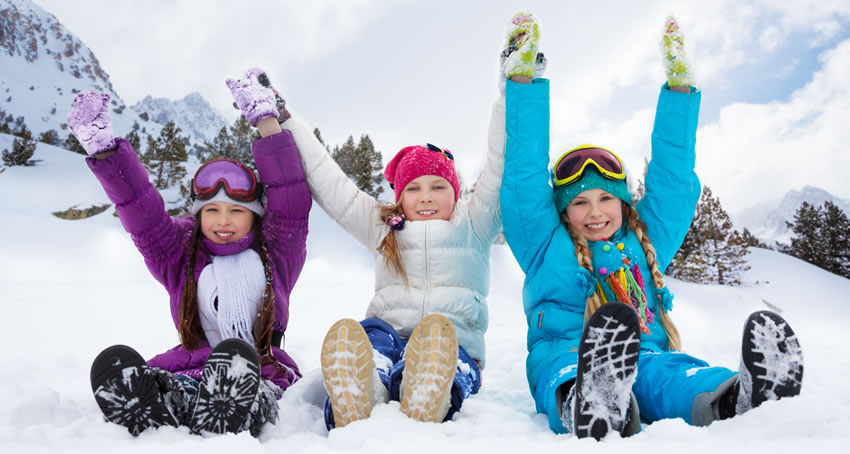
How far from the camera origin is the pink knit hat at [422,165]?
276cm

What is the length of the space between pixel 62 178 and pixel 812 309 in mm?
25959

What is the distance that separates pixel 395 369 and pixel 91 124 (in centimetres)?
190

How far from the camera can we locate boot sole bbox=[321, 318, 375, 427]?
1.60 meters

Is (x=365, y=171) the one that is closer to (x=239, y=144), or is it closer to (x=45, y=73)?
(x=239, y=144)

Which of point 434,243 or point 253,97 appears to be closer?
point 253,97

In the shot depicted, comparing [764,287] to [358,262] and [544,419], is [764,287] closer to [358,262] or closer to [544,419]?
[358,262]

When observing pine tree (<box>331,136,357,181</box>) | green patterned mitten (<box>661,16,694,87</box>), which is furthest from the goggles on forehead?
pine tree (<box>331,136,357,181</box>)

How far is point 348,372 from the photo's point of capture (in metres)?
1.65

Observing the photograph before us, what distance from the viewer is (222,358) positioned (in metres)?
1.54

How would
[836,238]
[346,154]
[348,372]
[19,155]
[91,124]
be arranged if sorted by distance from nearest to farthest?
[348,372], [91,124], [836,238], [19,155], [346,154]

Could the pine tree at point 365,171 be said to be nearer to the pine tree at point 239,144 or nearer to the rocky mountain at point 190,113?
the pine tree at point 239,144

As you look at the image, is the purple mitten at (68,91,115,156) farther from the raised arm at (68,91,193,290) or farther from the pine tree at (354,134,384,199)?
the pine tree at (354,134,384,199)

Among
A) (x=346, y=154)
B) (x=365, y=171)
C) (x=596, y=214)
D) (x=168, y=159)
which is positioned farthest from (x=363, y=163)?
(x=596, y=214)

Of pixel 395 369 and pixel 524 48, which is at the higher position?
pixel 524 48
